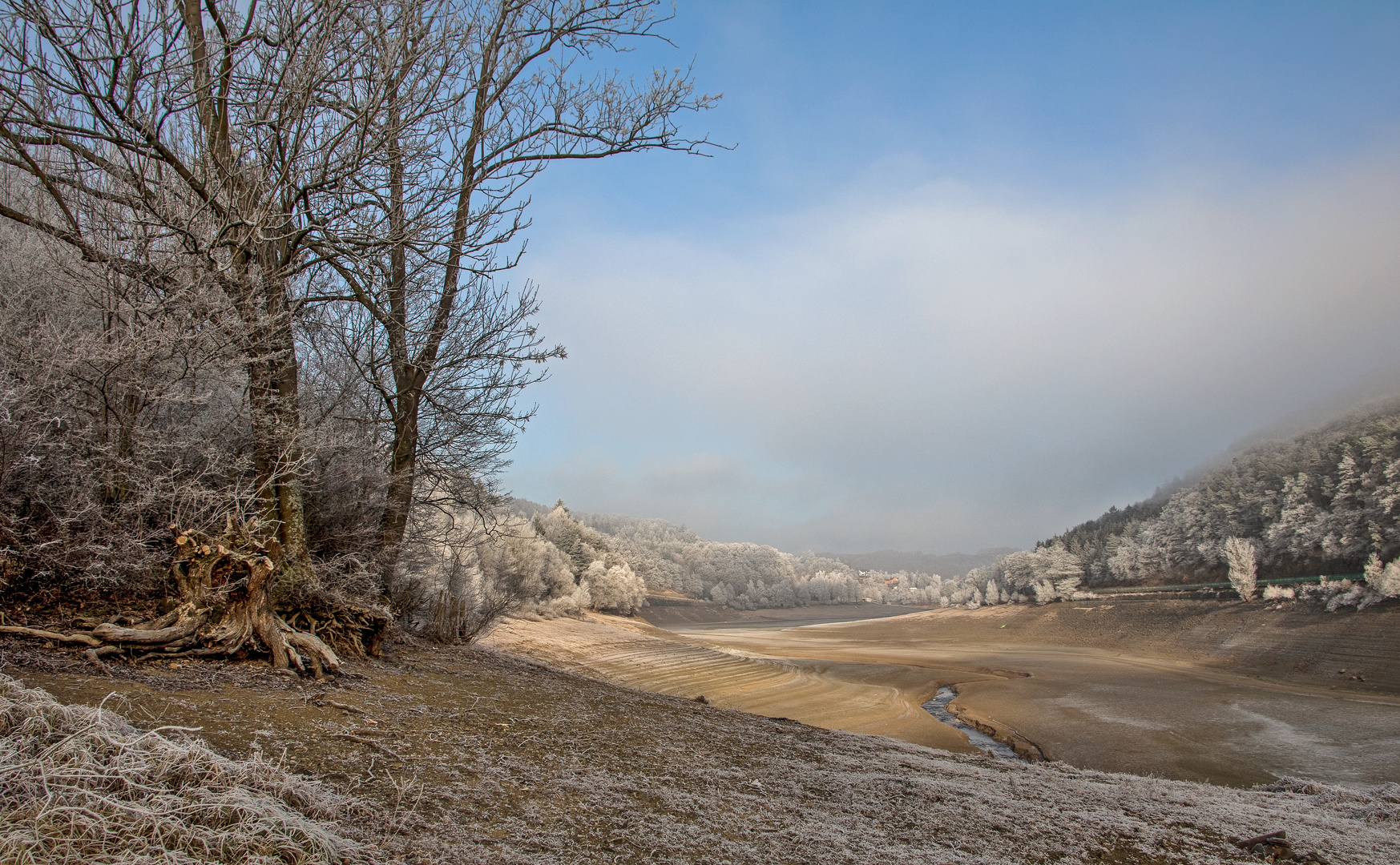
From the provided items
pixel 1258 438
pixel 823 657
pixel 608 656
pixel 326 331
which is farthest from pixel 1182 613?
pixel 326 331

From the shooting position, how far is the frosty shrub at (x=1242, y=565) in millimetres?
30688

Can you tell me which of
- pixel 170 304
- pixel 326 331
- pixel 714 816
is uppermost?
pixel 326 331

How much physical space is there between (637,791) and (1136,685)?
25.4 m

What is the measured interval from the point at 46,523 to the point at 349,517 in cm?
262

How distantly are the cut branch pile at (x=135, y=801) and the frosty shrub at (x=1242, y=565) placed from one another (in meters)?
39.8

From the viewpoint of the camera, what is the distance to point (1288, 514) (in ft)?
101

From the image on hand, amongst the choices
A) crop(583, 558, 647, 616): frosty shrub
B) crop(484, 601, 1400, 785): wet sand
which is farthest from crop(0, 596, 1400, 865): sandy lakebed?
crop(583, 558, 647, 616): frosty shrub

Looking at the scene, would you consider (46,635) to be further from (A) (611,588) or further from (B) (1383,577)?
(A) (611,588)

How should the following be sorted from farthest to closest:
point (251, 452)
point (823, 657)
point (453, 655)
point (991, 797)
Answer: point (823, 657), point (453, 655), point (251, 452), point (991, 797)

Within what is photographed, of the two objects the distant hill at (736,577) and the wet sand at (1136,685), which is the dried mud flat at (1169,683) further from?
the distant hill at (736,577)

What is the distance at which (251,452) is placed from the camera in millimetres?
5789

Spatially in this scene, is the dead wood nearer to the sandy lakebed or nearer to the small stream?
the sandy lakebed

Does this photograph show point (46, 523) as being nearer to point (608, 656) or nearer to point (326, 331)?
point (326, 331)

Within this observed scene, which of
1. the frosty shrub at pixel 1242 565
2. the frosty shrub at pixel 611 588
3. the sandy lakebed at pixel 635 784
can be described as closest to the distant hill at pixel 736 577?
the frosty shrub at pixel 611 588
